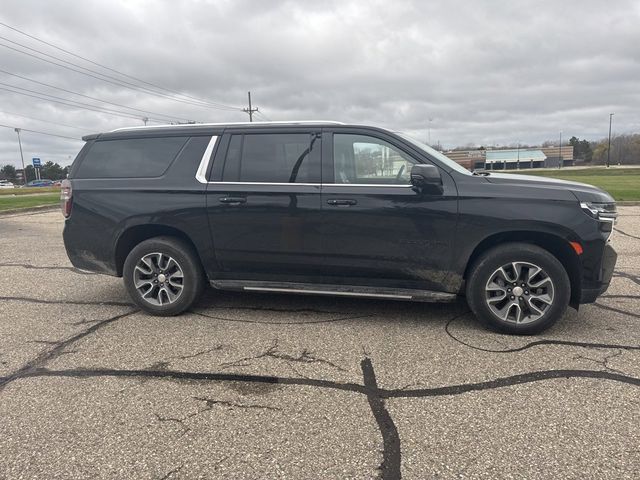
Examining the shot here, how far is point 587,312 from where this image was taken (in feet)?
15.4

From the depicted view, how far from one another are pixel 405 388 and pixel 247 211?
2223 mm

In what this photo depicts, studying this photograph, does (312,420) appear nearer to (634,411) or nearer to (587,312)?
(634,411)

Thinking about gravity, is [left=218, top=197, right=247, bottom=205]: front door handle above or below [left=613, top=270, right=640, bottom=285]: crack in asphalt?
above

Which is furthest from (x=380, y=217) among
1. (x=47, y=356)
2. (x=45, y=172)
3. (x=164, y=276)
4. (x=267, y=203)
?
(x=45, y=172)

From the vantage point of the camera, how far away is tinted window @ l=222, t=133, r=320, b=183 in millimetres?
4359

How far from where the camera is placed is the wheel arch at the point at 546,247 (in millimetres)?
4031

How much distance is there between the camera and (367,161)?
4.30 meters

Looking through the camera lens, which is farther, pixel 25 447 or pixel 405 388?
pixel 405 388

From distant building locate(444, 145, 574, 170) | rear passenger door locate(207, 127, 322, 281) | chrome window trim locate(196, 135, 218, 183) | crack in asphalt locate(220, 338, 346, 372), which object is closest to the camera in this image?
crack in asphalt locate(220, 338, 346, 372)

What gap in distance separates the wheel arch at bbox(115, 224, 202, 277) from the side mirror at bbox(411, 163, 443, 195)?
2.29 meters

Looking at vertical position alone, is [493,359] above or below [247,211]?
below

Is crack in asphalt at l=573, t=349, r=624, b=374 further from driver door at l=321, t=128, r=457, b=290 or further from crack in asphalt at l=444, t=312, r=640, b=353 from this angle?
driver door at l=321, t=128, r=457, b=290

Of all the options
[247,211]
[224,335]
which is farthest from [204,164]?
[224,335]

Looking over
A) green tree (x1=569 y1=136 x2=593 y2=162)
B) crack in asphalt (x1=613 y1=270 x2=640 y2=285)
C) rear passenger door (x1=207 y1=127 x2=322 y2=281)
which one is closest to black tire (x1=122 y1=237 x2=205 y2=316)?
rear passenger door (x1=207 y1=127 x2=322 y2=281)
